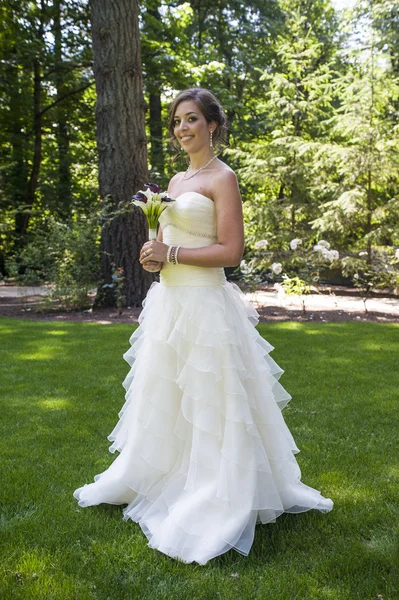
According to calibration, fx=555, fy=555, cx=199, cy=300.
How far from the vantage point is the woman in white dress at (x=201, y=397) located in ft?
9.03

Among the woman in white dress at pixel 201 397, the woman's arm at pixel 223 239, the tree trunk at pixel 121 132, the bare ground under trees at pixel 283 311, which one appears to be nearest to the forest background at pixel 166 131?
the tree trunk at pixel 121 132

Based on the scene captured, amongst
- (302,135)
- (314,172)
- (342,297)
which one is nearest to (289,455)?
(342,297)

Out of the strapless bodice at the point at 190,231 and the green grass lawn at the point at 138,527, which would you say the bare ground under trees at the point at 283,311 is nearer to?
the green grass lawn at the point at 138,527

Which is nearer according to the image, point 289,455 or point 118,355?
point 289,455

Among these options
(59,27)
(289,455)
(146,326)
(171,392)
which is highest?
(59,27)

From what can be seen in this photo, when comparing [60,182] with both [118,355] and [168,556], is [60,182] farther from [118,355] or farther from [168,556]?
[168,556]

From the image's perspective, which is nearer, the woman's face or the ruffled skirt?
the ruffled skirt

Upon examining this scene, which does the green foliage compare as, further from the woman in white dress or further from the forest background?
the woman in white dress

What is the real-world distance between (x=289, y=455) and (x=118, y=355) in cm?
434

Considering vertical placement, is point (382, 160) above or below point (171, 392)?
above

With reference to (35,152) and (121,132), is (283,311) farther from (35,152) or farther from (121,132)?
(35,152)

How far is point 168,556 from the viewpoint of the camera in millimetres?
2688

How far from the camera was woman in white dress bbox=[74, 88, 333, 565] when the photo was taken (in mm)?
2752

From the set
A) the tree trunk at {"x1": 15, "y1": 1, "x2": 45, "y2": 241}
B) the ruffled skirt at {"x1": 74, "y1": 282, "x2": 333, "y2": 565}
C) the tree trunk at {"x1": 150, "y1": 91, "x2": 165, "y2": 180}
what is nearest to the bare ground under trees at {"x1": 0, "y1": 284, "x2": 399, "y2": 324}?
the tree trunk at {"x1": 15, "y1": 1, "x2": 45, "y2": 241}
